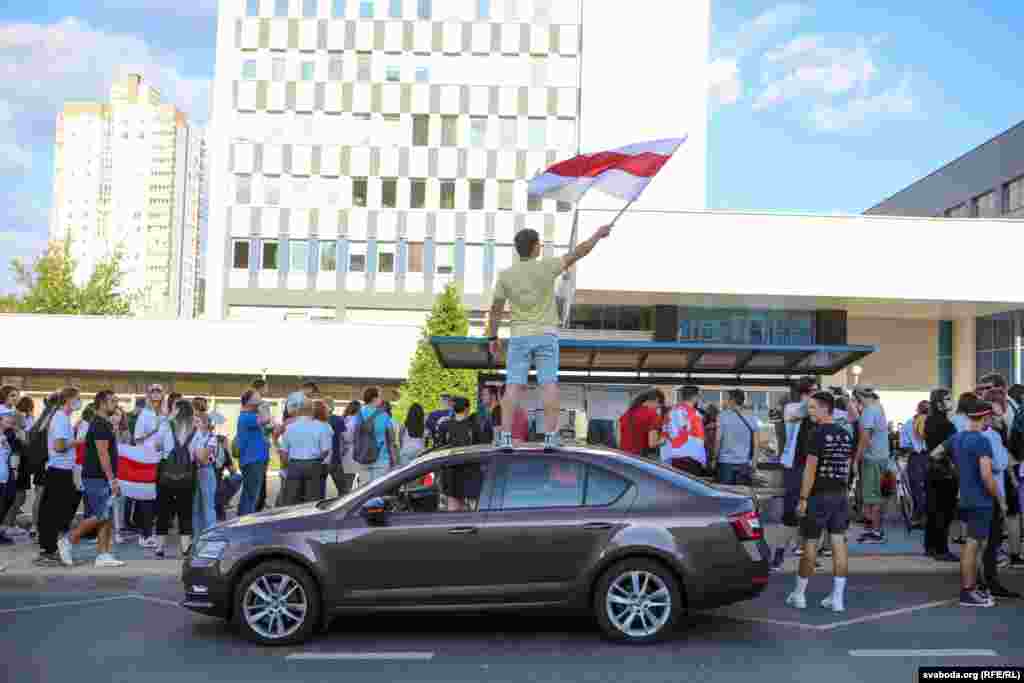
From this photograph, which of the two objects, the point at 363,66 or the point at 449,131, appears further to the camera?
the point at 449,131

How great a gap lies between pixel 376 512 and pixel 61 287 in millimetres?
56145

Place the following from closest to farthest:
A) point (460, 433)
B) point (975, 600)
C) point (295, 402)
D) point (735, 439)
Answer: point (975, 600) < point (735, 439) < point (460, 433) < point (295, 402)

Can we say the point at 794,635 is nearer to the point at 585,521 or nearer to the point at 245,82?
the point at 585,521

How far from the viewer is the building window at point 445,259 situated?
60.5m

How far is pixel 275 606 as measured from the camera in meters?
7.85

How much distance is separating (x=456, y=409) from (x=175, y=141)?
169 meters

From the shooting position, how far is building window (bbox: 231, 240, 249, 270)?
60.5 meters

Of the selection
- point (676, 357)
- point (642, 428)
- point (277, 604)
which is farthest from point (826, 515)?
point (676, 357)

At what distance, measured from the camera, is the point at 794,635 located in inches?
322

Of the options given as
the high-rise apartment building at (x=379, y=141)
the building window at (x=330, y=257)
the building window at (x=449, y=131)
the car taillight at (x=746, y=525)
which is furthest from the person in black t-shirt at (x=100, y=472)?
the building window at (x=449, y=131)

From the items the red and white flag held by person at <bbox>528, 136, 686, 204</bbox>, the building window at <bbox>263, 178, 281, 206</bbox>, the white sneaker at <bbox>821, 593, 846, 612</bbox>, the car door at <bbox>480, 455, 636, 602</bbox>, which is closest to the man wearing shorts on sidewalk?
the red and white flag held by person at <bbox>528, 136, 686, 204</bbox>

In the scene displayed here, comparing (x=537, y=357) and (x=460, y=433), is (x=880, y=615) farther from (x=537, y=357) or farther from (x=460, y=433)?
(x=460, y=433)

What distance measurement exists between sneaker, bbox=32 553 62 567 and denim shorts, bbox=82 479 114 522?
804mm

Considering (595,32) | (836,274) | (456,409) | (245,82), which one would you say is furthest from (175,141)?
(456,409)
